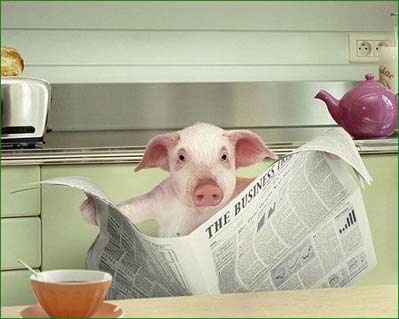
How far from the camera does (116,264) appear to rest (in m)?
1.35

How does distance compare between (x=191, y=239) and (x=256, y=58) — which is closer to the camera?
(x=191, y=239)

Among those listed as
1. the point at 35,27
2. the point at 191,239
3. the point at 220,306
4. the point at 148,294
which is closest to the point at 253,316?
the point at 220,306

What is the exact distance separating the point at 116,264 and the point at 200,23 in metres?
1.31

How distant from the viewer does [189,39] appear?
2.49 metres

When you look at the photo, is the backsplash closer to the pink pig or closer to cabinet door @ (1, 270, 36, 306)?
cabinet door @ (1, 270, 36, 306)

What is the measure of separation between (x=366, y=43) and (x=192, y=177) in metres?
1.35

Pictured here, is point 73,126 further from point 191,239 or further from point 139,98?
point 191,239

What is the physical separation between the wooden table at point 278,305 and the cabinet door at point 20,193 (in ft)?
3.33

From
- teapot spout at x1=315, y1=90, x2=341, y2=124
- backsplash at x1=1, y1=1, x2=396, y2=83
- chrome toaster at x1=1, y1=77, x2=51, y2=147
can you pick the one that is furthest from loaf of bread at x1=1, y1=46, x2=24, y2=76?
Result: teapot spout at x1=315, y1=90, x2=341, y2=124

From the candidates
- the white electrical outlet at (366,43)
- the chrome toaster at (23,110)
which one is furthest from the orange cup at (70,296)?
the white electrical outlet at (366,43)

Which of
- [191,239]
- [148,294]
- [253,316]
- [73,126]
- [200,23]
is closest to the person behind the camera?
[253,316]

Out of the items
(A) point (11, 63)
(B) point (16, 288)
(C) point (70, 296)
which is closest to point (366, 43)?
(A) point (11, 63)

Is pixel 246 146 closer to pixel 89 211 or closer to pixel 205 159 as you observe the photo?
pixel 205 159

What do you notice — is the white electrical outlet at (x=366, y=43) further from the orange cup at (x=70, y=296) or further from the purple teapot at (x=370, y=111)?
the orange cup at (x=70, y=296)
